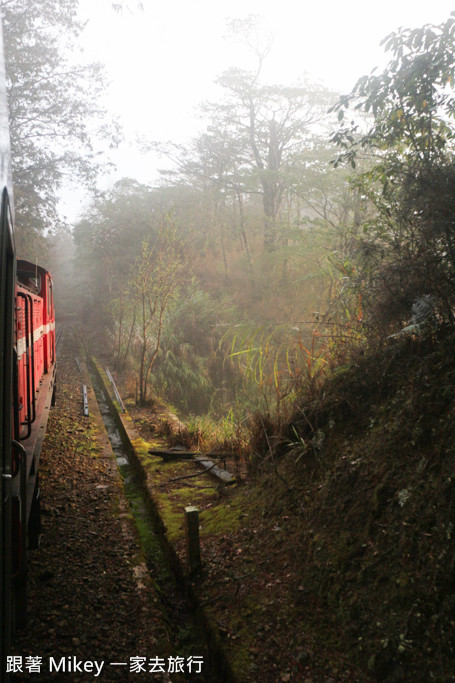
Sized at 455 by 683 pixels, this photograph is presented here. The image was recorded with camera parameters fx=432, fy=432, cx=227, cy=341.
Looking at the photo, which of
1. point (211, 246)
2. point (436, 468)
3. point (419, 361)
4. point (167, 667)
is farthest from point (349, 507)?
point (211, 246)

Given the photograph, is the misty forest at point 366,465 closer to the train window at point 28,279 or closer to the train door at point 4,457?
the train door at point 4,457

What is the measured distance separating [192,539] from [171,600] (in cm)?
53

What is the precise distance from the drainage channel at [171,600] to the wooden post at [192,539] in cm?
25

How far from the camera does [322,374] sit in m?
4.33

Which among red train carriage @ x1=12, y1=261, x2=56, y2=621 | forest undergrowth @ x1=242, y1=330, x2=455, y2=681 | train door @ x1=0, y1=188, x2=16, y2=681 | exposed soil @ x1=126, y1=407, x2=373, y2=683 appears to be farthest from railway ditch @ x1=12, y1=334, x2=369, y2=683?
train door @ x1=0, y1=188, x2=16, y2=681

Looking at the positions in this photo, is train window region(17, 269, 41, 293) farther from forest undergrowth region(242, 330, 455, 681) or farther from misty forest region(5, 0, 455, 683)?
forest undergrowth region(242, 330, 455, 681)

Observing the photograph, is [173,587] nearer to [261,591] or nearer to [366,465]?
[261,591]

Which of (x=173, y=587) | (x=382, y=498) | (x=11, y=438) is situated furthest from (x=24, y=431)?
(x=382, y=498)

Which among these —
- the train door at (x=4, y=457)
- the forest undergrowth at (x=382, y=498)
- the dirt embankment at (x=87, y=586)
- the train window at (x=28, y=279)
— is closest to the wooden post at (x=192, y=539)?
the dirt embankment at (x=87, y=586)

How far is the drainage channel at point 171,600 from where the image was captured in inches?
104

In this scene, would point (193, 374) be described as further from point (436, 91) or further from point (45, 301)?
point (436, 91)

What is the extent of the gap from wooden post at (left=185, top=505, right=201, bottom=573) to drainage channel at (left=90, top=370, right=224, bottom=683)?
25 centimetres

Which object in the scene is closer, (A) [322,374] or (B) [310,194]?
(A) [322,374]

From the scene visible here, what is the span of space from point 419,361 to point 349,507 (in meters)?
1.20
